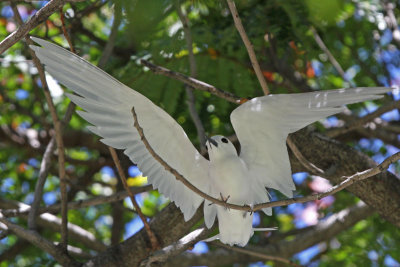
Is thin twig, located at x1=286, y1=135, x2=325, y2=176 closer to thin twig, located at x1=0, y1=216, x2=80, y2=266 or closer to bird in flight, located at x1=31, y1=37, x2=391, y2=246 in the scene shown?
bird in flight, located at x1=31, y1=37, x2=391, y2=246

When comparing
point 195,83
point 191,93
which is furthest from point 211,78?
point 195,83

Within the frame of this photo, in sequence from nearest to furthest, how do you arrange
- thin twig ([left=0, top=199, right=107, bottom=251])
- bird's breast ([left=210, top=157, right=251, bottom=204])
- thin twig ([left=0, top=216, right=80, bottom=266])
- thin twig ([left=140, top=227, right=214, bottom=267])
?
bird's breast ([left=210, top=157, right=251, bottom=204]) → thin twig ([left=140, top=227, right=214, bottom=267]) → thin twig ([left=0, top=216, right=80, bottom=266]) → thin twig ([left=0, top=199, right=107, bottom=251])

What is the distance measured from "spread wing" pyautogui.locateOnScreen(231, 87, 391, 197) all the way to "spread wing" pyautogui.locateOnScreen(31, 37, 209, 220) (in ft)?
1.17

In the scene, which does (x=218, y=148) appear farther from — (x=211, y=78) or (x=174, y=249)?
(x=211, y=78)

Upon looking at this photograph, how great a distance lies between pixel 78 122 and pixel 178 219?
7.82ft

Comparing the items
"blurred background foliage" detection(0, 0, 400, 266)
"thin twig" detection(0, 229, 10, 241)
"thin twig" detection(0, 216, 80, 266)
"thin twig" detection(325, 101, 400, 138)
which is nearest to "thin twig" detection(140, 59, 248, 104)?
"blurred background foliage" detection(0, 0, 400, 266)

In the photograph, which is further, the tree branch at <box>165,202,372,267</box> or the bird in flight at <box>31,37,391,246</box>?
the tree branch at <box>165,202,372,267</box>

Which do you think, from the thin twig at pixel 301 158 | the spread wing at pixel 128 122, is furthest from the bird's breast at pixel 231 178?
the thin twig at pixel 301 158

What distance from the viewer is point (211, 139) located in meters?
3.81

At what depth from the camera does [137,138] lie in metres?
3.65

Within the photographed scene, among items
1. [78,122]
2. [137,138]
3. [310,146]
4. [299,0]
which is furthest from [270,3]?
[78,122]

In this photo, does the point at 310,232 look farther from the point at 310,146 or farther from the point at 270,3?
the point at 270,3

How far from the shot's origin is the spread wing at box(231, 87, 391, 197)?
10.7ft

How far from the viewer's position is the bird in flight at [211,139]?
3.29m
